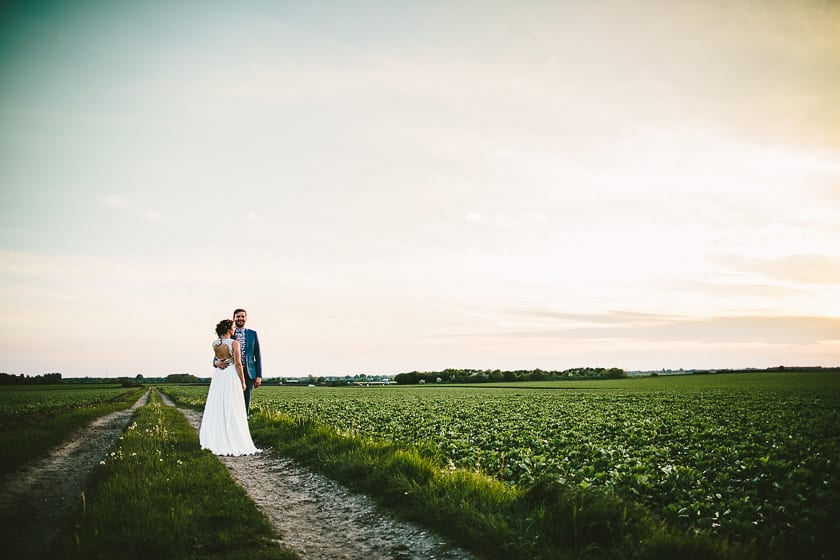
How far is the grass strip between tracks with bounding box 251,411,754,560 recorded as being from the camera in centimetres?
→ 471

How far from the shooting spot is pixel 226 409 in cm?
1092

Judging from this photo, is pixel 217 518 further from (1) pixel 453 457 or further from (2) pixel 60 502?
(1) pixel 453 457

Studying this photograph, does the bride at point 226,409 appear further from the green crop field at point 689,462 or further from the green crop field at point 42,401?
the green crop field at point 42,401

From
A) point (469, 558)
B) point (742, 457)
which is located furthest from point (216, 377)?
point (742, 457)

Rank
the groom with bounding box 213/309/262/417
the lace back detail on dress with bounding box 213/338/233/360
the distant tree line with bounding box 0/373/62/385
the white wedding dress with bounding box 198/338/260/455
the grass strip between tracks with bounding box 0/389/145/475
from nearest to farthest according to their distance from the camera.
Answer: the grass strip between tracks with bounding box 0/389/145/475, the white wedding dress with bounding box 198/338/260/455, the lace back detail on dress with bounding box 213/338/233/360, the groom with bounding box 213/309/262/417, the distant tree line with bounding box 0/373/62/385

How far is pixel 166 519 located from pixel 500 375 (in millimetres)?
125976

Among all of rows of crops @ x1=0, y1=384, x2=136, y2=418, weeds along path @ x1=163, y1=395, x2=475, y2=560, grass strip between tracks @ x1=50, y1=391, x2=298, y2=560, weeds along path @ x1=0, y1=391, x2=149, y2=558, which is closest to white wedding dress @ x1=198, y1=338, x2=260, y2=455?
weeds along path @ x1=163, y1=395, x2=475, y2=560

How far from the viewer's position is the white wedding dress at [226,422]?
35.3ft

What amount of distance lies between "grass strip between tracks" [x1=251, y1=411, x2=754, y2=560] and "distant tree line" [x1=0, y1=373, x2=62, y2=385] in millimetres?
130679

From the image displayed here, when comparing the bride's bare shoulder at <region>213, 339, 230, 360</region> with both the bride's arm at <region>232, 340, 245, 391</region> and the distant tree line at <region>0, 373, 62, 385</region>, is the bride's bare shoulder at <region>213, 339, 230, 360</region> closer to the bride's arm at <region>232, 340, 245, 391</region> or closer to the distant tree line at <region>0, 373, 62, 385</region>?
the bride's arm at <region>232, 340, 245, 391</region>

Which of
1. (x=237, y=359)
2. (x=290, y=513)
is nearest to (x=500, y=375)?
(x=237, y=359)

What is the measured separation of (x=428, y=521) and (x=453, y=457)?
6.56 m

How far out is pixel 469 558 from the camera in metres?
4.80

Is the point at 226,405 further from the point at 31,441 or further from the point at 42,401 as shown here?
the point at 42,401
